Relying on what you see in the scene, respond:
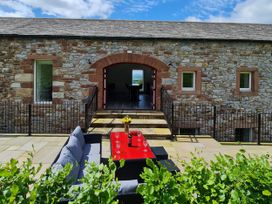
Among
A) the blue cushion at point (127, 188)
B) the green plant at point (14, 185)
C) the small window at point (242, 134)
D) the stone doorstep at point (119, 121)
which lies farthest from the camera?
the small window at point (242, 134)

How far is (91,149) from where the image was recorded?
603cm

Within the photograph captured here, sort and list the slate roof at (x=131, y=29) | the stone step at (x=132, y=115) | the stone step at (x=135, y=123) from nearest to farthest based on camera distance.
Answer: 1. the stone step at (x=135, y=123)
2. the stone step at (x=132, y=115)
3. the slate roof at (x=131, y=29)

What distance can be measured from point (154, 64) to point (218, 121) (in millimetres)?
4119

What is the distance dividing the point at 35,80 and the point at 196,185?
406 inches

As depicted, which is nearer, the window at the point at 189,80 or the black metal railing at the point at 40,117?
the black metal railing at the point at 40,117

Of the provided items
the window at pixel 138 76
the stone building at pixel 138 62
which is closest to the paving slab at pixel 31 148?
the stone building at pixel 138 62

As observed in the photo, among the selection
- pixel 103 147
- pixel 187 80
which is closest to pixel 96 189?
pixel 103 147

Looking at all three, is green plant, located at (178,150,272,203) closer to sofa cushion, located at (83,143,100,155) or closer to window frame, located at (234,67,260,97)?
sofa cushion, located at (83,143,100,155)

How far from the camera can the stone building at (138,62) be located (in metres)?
10.9

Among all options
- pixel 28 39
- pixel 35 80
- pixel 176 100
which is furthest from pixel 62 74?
pixel 176 100

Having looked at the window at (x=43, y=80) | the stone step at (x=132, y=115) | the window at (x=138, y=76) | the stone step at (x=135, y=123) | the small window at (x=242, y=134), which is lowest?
the small window at (x=242, y=134)

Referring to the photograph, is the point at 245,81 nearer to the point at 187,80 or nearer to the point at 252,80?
the point at 252,80

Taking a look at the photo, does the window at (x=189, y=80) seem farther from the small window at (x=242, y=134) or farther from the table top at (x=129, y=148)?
the table top at (x=129, y=148)

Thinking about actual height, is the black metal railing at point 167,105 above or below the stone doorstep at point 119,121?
above
